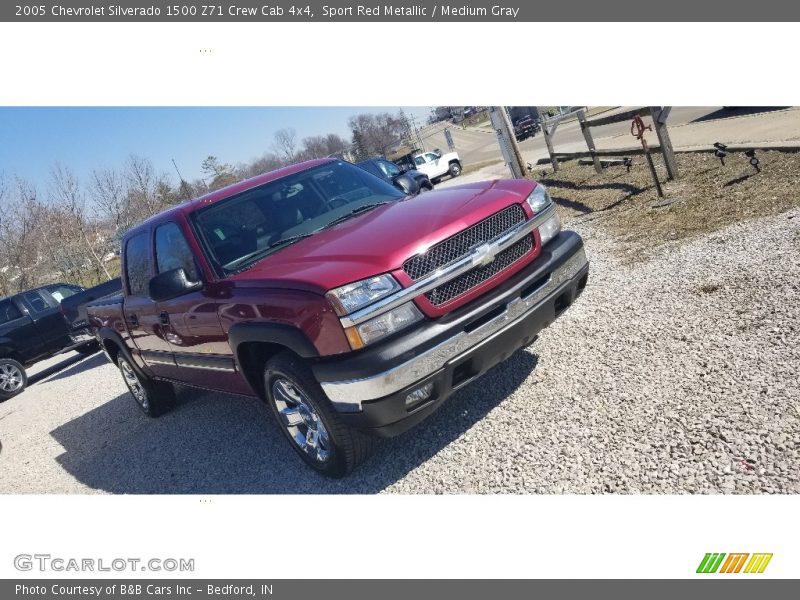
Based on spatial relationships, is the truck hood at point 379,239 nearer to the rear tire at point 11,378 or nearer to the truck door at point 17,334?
the rear tire at point 11,378

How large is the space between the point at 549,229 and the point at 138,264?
3.68 meters

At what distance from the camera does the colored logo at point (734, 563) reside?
2.27 meters

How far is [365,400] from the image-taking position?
2791mm

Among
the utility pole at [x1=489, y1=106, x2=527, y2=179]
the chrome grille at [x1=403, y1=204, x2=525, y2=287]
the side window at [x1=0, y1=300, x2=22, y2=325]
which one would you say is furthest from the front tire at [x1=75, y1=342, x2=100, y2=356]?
the chrome grille at [x1=403, y1=204, x2=525, y2=287]

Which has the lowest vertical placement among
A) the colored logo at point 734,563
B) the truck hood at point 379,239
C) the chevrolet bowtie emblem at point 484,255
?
the colored logo at point 734,563

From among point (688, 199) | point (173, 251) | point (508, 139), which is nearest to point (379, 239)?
point (173, 251)

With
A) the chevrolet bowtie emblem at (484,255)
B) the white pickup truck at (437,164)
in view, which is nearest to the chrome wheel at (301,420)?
the chevrolet bowtie emblem at (484,255)

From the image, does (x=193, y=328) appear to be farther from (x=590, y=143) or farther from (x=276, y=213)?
(x=590, y=143)

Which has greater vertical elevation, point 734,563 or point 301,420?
point 301,420

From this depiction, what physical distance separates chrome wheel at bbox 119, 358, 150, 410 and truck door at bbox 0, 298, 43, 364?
700 cm

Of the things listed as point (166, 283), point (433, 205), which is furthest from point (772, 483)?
point (166, 283)

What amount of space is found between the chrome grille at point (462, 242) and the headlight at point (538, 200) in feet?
0.49

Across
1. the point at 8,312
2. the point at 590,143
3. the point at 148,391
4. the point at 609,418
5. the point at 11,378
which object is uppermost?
the point at 8,312

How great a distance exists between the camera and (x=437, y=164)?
84.3 ft
